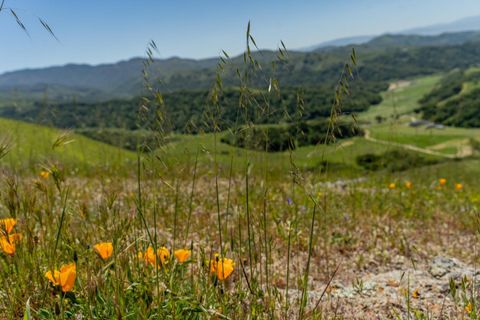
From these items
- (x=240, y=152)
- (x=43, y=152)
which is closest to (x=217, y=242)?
(x=240, y=152)

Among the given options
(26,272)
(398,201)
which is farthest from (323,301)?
(398,201)

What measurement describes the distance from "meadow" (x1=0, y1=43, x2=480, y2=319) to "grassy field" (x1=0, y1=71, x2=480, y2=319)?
0.07ft

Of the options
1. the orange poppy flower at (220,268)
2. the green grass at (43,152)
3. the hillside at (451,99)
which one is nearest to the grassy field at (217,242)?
the orange poppy flower at (220,268)

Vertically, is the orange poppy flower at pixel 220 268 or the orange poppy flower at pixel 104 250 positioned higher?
the orange poppy flower at pixel 104 250

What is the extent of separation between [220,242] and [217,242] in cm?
249

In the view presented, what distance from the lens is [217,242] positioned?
4.71m

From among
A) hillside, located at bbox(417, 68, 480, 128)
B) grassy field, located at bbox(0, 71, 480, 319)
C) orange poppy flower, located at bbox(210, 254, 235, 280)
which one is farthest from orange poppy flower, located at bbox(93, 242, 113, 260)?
hillside, located at bbox(417, 68, 480, 128)

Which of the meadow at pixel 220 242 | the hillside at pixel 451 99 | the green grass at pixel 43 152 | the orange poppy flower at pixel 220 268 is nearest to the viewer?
the meadow at pixel 220 242

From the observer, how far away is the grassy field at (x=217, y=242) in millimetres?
2285

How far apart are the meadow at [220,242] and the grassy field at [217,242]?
20 millimetres

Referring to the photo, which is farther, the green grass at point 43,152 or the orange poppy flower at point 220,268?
the green grass at point 43,152

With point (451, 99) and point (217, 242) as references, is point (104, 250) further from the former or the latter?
point (451, 99)

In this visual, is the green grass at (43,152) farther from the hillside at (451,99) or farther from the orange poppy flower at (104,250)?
the hillside at (451,99)

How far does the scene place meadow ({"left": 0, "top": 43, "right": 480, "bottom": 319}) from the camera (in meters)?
2.27
